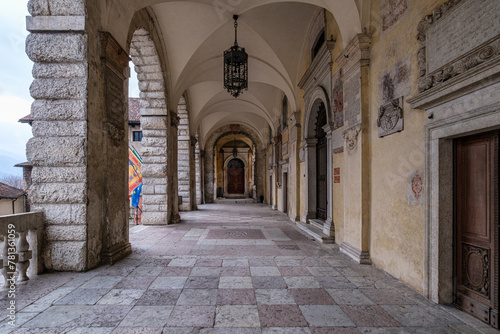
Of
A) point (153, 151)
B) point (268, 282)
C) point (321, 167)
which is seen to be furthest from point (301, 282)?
point (153, 151)

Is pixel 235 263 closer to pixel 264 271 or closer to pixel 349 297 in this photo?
pixel 264 271

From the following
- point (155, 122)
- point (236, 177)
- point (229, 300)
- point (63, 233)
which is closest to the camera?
point (229, 300)

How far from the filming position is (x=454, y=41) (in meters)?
2.45

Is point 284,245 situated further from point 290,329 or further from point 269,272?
point 290,329

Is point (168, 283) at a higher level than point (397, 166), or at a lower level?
lower

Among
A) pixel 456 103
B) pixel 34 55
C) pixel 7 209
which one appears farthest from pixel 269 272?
pixel 7 209

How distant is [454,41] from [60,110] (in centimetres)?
453

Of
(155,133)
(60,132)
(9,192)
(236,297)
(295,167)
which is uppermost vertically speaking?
(155,133)

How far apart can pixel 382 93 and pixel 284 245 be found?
10.5 ft

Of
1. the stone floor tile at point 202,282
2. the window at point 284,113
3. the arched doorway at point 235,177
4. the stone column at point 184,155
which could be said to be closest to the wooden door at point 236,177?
the arched doorway at point 235,177

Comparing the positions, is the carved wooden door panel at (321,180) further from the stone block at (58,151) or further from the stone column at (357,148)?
the stone block at (58,151)

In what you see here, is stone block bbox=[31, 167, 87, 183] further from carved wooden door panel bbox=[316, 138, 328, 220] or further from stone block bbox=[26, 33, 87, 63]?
carved wooden door panel bbox=[316, 138, 328, 220]

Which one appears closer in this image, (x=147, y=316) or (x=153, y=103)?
(x=147, y=316)

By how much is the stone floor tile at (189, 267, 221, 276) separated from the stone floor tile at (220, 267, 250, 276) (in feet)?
0.26
